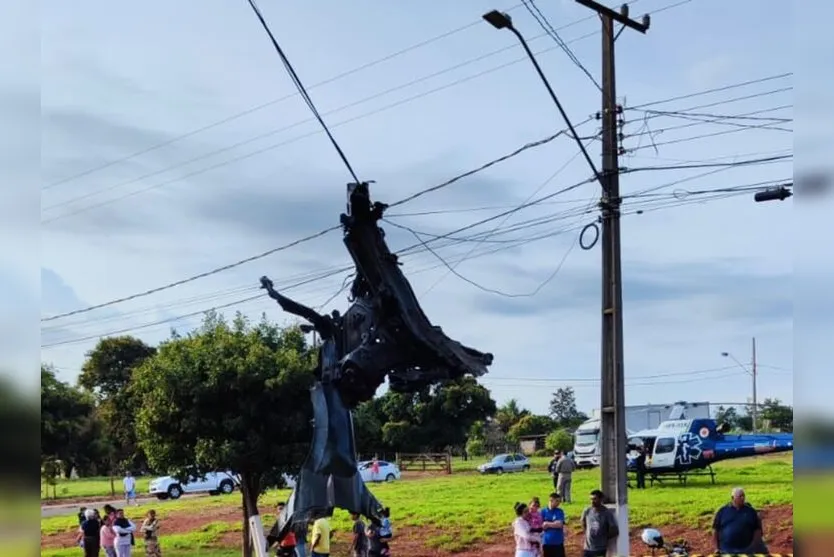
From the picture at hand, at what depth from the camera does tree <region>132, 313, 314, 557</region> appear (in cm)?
2016

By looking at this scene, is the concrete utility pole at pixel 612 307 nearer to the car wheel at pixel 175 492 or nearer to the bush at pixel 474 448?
the car wheel at pixel 175 492

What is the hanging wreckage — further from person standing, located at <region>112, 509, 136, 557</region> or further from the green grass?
the green grass

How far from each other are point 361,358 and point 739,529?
5.02m

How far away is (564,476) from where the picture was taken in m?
23.9

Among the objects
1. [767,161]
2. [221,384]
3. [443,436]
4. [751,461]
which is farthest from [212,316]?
[443,436]

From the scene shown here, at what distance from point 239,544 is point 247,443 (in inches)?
224

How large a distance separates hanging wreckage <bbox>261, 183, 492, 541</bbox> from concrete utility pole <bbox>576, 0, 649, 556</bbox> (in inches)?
89.0

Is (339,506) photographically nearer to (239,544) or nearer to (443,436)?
(239,544)

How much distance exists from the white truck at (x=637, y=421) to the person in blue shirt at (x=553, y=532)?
55.4 ft

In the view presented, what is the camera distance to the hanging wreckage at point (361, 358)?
12.1 meters

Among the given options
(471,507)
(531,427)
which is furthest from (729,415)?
(471,507)

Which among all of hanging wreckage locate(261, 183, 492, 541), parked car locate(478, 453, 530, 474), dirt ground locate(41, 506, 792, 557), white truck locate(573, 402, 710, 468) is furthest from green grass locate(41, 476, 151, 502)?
hanging wreckage locate(261, 183, 492, 541)

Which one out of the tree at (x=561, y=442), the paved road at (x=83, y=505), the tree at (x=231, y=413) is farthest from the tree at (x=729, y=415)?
the tree at (x=231, y=413)

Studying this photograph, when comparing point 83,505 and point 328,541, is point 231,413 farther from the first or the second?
point 83,505
